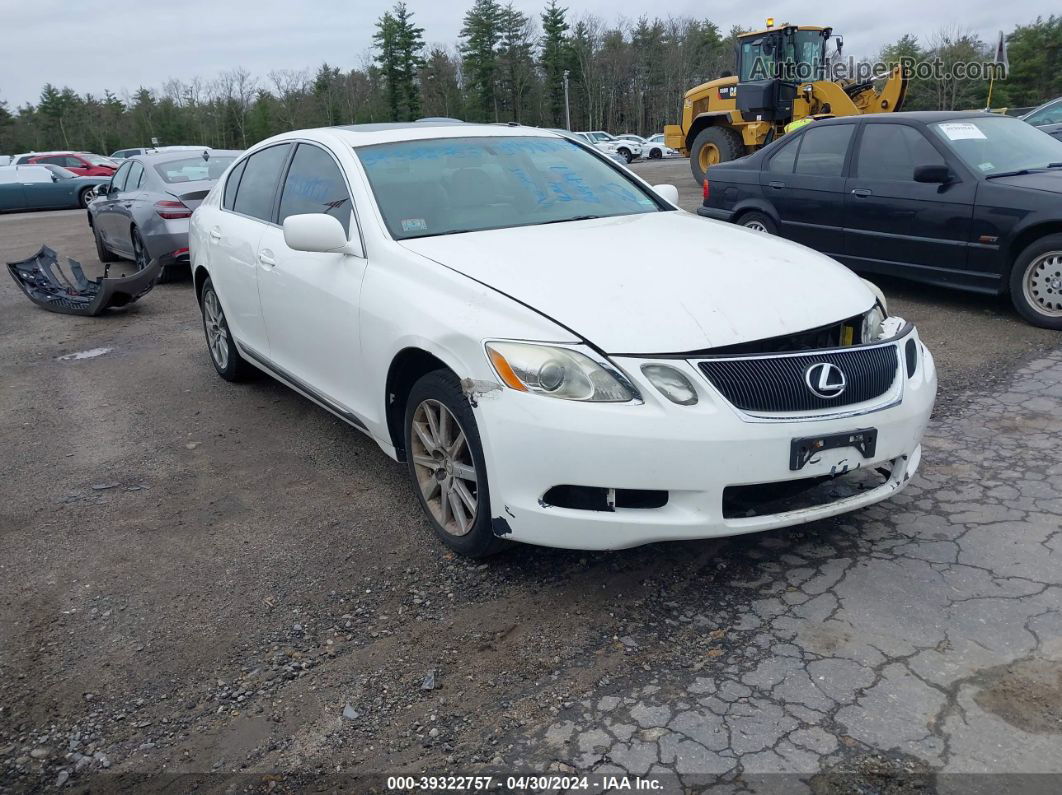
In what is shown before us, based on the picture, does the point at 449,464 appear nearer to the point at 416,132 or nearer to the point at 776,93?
the point at 416,132

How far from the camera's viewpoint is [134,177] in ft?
36.5

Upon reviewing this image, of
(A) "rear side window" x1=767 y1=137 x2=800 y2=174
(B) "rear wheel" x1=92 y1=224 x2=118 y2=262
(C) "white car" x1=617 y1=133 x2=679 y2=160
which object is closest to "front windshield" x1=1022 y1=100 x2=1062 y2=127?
(A) "rear side window" x1=767 y1=137 x2=800 y2=174

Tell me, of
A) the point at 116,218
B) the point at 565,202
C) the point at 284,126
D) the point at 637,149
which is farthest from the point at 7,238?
the point at 284,126

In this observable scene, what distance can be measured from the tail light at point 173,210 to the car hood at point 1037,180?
8.18 m

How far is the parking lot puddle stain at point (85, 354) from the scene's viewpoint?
734cm

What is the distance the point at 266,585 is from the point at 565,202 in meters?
2.23

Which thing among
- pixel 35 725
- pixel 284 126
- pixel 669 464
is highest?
pixel 284 126

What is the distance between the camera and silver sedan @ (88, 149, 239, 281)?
10.0m

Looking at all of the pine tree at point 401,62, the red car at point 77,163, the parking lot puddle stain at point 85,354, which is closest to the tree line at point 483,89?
the pine tree at point 401,62

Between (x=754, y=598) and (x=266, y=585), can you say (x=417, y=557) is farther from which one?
(x=754, y=598)

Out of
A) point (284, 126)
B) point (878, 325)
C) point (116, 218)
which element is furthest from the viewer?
point (284, 126)

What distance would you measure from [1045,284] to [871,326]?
3.98 meters

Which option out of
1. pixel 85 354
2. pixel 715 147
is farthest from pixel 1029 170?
pixel 715 147

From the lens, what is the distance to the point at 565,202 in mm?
4246
